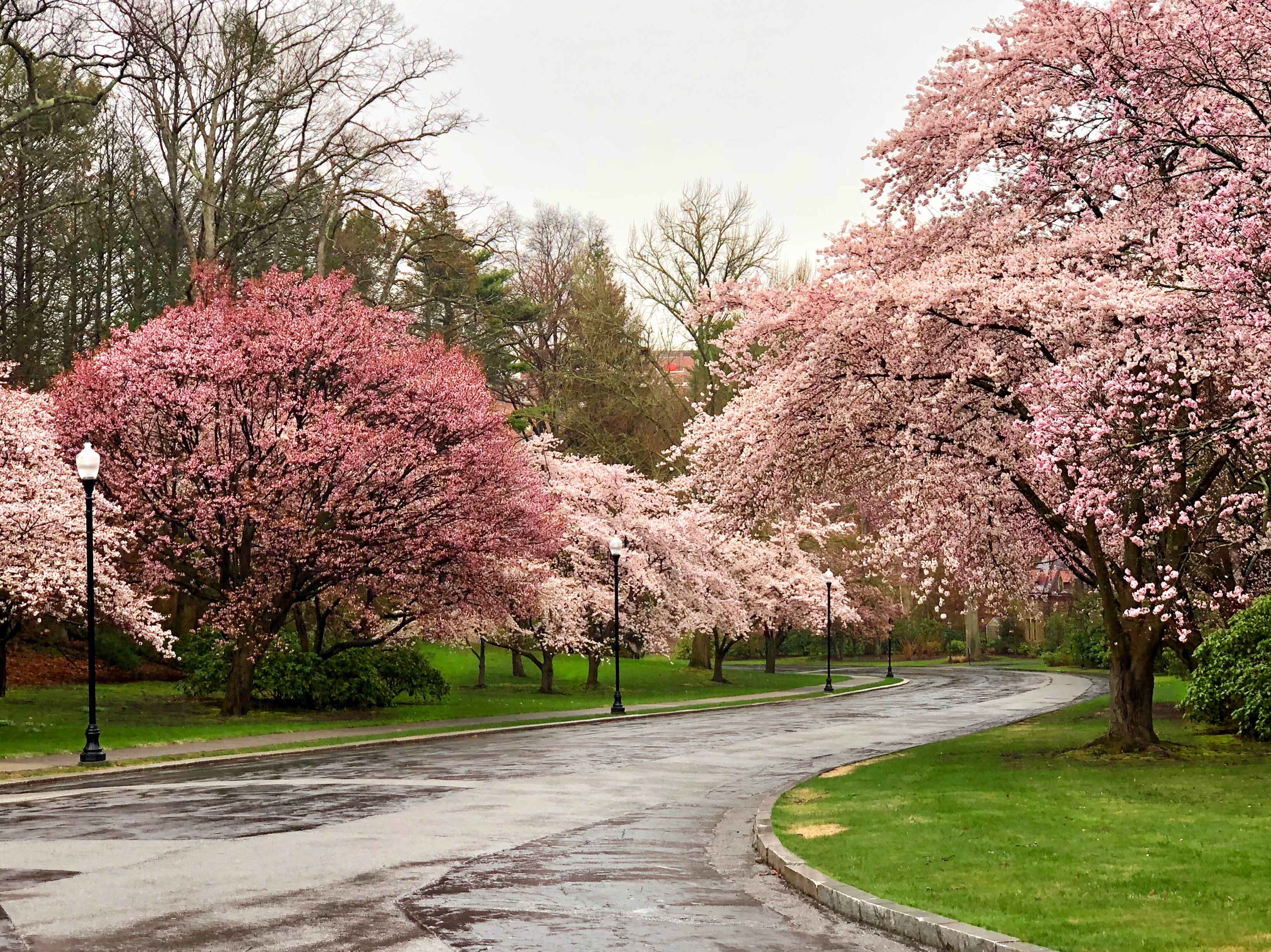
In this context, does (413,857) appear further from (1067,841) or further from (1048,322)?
(1048,322)

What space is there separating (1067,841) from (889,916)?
10.9 feet

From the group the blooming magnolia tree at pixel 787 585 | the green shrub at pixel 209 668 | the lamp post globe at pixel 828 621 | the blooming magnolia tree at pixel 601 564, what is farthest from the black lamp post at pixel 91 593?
the blooming magnolia tree at pixel 787 585

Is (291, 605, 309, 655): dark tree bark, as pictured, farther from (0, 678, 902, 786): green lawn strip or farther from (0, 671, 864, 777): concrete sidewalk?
(0, 678, 902, 786): green lawn strip

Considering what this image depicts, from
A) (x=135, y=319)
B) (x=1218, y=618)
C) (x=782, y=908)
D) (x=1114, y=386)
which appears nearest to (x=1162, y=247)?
(x=1114, y=386)

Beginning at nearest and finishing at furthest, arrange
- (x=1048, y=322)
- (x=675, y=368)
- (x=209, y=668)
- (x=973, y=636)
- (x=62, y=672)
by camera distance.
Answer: (x=1048, y=322), (x=209, y=668), (x=62, y=672), (x=675, y=368), (x=973, y=636)

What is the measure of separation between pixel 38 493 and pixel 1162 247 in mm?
19232

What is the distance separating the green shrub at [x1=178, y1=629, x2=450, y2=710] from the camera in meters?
32.7

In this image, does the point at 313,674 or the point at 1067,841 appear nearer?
the point at 1067,841

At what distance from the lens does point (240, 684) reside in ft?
100

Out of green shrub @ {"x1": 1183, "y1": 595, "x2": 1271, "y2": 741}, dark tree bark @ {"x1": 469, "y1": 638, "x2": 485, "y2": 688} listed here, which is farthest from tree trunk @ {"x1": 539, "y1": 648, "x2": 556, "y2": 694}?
green shrub @ {"x1": 1183, "y1": 595, "x2": 1271, "y2": 741}

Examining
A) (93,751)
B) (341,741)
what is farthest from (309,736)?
(93,751)

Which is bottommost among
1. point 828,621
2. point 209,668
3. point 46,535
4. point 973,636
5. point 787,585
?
point 973,636

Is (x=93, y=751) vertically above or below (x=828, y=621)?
below

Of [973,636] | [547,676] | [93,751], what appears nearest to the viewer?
[93,751]
